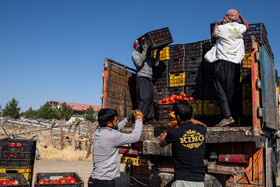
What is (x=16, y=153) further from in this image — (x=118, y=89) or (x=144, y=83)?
(x=144, y=83)

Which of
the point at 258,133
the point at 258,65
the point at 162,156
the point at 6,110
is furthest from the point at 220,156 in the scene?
the point at 6,110

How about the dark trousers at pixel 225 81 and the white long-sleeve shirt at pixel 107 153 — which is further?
the dark trousers at pixel 225 81

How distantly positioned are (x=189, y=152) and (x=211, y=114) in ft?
13.1

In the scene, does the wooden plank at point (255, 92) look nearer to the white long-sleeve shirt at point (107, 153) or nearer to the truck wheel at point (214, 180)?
the truck wheel at point (214, 180)

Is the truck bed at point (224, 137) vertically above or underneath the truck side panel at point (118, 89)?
underneath

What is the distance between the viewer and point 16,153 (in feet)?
17.1

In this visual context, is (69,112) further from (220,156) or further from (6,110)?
(220,156)

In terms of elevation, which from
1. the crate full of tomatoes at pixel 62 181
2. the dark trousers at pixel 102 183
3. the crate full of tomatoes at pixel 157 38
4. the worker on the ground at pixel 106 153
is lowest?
the crate full of tomatoes at pixel 62 181

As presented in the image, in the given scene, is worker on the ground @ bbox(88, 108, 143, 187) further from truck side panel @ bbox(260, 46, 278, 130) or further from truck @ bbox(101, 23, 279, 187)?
truck side panel @ bbox(260, 46, 278, 130)

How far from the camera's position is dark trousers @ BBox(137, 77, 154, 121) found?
6113mm

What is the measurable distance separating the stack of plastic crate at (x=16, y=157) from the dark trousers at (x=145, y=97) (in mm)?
2572

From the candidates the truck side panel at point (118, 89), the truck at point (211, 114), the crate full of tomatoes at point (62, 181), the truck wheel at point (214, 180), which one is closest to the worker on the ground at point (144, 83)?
the truck at point (211, 114)

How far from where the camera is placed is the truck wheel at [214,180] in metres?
3.66

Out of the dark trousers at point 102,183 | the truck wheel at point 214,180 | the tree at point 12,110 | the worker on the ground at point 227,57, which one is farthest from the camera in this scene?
the tree at point 12,110
